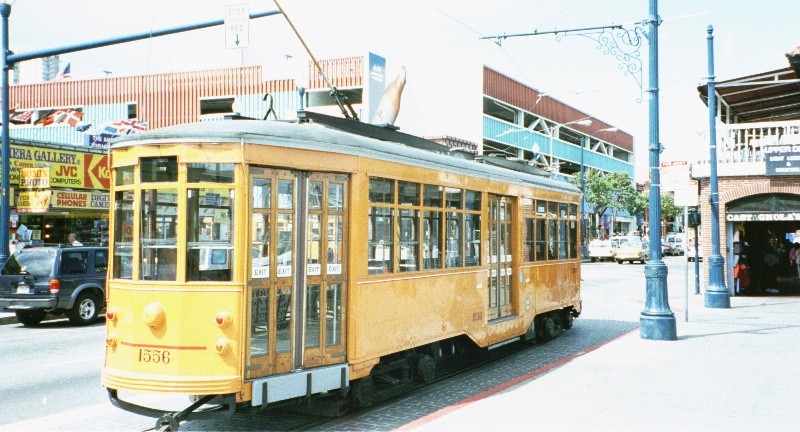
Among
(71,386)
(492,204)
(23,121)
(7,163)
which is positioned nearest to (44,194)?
(7,163)

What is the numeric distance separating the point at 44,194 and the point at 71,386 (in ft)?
58.3

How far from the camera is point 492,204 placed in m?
10.9

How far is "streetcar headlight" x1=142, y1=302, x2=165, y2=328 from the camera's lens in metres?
6.69

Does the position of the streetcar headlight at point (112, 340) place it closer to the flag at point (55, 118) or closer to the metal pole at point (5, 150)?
the metal pole at point (5, 150)

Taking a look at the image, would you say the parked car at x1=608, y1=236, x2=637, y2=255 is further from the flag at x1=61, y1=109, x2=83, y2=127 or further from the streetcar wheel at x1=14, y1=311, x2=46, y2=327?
the streetcar wheel at x1=14, y1=311, x2=46, y2=327

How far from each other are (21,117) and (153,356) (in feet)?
173

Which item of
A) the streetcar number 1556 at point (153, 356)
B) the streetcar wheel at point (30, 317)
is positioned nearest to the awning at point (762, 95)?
the streetcar number 1556 at point (153, 356)

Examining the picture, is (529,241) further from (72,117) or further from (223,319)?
(72,117)

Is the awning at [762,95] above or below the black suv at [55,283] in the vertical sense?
above

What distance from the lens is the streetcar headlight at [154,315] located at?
22.0 ft

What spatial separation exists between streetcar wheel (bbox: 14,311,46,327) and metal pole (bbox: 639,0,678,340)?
39.1 feet

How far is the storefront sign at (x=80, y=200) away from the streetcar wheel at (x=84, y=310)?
11410 mm

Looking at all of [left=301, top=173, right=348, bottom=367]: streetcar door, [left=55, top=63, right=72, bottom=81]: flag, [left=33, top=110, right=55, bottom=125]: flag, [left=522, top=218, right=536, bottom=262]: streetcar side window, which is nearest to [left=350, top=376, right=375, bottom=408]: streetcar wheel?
[left=301, top=173, right=348, bottom=367]: streetcar door

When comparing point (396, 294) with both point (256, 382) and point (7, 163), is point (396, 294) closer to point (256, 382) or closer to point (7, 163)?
point (256, 382)
